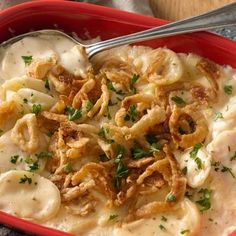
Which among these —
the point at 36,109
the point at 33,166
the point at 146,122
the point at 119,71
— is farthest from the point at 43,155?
the point at 119,71

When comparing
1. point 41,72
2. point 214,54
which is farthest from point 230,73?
point 41,72

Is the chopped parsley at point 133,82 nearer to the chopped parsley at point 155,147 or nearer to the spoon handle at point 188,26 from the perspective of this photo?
the spoon handle at point 188,26

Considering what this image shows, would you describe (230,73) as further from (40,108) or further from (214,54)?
(40,108)

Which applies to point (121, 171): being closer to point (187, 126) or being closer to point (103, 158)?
point (103, 158)

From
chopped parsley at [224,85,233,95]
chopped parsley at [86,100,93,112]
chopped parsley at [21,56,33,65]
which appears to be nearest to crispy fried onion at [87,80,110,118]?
chopped parsley at [86,100,93,112]

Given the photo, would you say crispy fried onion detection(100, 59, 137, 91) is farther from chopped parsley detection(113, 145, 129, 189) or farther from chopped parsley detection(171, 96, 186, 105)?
chopped parsley detection(113, 145, 129, 189)

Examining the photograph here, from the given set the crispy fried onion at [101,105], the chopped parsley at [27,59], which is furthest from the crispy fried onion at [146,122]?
the chopped parsley at [27,59]
